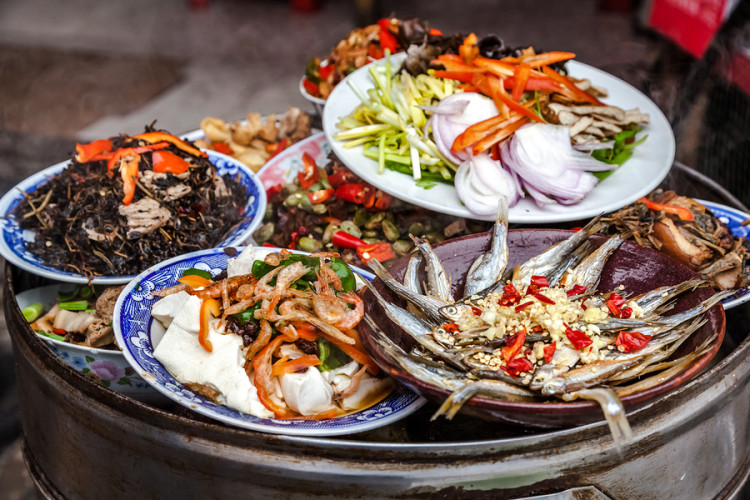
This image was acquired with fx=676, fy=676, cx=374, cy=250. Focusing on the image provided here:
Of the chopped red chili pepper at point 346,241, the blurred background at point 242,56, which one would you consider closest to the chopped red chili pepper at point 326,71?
the chopped red chili pepper at point 346,241

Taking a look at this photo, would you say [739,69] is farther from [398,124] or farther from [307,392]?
[307,392]

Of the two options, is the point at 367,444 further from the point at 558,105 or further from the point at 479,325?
the point at 558,105

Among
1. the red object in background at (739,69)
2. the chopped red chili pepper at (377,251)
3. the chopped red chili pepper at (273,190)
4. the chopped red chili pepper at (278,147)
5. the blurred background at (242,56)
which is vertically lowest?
the blurred background at (242,56)

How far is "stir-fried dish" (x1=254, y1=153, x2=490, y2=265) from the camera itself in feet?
7.79

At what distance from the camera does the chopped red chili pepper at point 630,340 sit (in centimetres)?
164

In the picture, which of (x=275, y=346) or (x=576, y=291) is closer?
(x=275, y=346)

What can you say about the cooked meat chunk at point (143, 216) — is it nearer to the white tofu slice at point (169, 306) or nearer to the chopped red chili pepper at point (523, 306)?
the white tofu slice at point (169, 306)

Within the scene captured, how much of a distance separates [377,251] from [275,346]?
2.37 ft

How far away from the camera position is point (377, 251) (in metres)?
2.32

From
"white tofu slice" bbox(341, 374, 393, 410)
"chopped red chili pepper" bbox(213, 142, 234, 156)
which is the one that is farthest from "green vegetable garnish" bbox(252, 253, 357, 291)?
"chopped red chili pepper" bbox(213, 142, 234, 156)

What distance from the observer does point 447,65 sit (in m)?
2.60

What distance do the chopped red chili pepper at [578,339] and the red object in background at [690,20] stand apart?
155 inches

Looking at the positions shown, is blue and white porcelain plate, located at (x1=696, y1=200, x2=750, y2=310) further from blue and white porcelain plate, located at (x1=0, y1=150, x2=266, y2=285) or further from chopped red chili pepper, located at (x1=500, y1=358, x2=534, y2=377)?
blue and white porcelain plate, located at (x1=0, y1=150, x2=266, y2=285)

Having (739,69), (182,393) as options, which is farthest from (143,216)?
(739,69)
